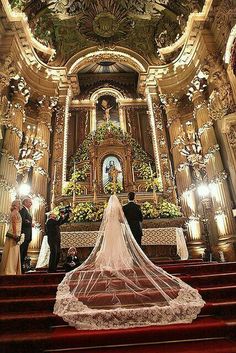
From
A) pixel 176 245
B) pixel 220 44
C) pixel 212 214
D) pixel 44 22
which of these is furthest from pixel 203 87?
pixel 44 22

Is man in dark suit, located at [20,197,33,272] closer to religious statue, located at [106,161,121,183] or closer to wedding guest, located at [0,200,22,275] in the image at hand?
wedding guest, located at [0,200,22,275]

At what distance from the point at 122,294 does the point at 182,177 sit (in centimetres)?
865

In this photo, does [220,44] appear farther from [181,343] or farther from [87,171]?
[181,343]

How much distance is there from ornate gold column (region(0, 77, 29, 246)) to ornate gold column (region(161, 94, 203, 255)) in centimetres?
652

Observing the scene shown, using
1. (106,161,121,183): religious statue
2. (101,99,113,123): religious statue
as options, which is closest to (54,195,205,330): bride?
(106,161,121,183): religious statue

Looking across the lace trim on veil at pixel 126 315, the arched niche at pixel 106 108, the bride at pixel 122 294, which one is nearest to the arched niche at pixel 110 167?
the arched niche at pixel 106 108

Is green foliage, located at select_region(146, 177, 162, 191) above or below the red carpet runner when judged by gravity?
above

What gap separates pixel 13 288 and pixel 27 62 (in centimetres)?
1091

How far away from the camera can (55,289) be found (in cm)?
387

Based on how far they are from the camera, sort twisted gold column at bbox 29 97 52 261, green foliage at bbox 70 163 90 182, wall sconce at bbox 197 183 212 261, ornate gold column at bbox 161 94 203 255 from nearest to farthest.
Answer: wall sconce at bbox 197 183 212 261 → twisted gold column at bbox 29 97 52 261 → ornate gold column at bbox 161 94 203 255 → green foliage at bbox 70 163 90 182

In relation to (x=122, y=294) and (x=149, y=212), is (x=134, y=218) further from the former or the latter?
(x=149, y=212)

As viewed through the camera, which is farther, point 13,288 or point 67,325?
point 13,288

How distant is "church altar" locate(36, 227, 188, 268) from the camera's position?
781cm

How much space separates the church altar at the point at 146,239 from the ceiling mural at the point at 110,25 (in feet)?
33.4
